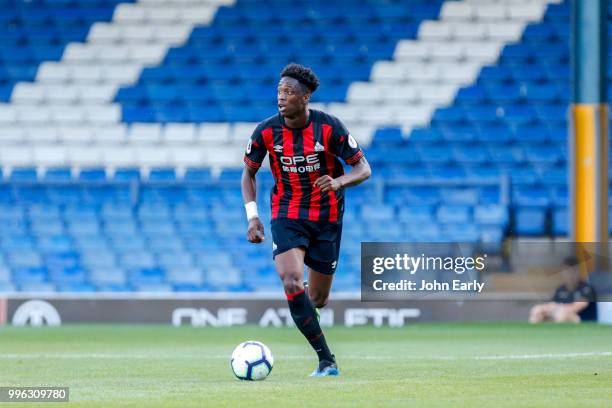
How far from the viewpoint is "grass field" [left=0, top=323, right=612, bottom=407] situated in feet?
19.6

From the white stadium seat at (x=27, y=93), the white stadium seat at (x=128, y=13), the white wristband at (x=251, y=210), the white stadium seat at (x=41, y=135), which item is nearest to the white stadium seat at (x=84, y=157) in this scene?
the white stadium seat at (x=41, y=135)

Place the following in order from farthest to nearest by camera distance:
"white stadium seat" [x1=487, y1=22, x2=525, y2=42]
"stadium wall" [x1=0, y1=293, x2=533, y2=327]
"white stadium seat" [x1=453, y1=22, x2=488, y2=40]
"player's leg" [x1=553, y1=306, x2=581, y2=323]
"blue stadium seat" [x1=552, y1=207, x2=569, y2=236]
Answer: "white stadium seat" [x1=453, y1=22, x2=488, y2=40] → "white stadium seat" [x1=487, y1=22, x2=525, y2=42] → "blue stadium seat" [x1=552, y1=207, x2=569, y2=236] → "stadium wall" [x1=0, y1=293, x2=533, y2=327] → "player's leg" [x1=553, y1=306, x2=581, y2=323]

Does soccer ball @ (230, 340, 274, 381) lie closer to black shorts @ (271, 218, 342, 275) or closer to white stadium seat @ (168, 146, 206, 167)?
black shorts @ (271, 218, 342, 275)

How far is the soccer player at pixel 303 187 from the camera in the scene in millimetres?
7371

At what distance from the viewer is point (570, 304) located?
14227 millimetres

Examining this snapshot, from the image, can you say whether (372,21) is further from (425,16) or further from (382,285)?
(382,285)

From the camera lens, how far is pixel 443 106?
57.8 ft

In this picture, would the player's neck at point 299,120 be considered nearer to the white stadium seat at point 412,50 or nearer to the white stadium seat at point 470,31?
the white stadium seat at point 412,50

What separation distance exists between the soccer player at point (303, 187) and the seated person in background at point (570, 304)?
6866 mm

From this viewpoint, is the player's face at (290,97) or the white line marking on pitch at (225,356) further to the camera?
the white line marking on pitch at (225,356)

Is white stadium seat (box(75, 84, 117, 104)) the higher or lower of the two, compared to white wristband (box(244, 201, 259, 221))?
higher

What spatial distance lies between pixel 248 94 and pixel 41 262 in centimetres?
381

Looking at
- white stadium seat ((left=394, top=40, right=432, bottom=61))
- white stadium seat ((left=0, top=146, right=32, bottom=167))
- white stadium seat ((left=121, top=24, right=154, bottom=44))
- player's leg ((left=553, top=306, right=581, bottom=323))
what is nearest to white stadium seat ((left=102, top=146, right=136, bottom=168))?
white stadium seat ((left=0, top=146, right=32, bottom=167))

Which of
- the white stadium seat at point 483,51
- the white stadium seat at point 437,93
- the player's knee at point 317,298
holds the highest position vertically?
the white stadium seat at point 483,51
